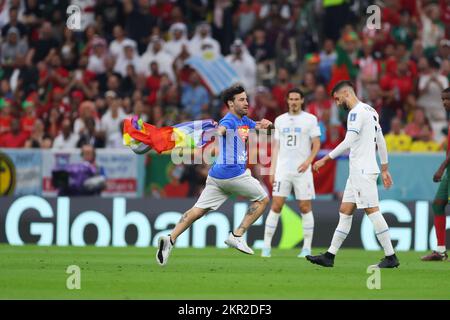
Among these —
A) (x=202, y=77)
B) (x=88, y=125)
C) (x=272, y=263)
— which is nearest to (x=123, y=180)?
(x=88, y=125)

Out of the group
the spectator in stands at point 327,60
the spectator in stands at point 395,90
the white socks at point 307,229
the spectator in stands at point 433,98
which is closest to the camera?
the white socks at point 307,229

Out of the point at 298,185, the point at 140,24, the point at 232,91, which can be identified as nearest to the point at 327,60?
the point at 140,24

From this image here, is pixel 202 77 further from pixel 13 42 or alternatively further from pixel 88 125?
pixel 13 42

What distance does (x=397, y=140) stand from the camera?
23.0 meters

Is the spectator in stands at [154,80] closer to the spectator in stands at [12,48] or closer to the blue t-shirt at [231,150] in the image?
the spectator in stands at [12,48]

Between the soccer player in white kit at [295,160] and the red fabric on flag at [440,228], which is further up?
the soccer player in white kit at [295,160]

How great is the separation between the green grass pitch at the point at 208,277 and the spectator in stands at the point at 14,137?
236 inches

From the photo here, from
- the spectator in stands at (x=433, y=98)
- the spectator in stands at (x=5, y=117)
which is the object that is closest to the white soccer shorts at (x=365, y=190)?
the spectator in stands at (x=433, y=98)

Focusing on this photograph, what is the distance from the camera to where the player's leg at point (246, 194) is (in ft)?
51.8

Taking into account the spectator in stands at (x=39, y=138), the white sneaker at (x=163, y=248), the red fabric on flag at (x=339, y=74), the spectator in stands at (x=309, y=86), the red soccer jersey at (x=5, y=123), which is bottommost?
the white sneaker at (x=163, y=248)

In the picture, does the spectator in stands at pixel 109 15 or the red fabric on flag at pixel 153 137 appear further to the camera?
the spectator in stands at pixel 109 15

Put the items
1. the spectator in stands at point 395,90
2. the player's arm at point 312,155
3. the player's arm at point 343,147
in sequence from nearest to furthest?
1. the player's arm at point 343,147
2. the player's arm at point 312,155
3. the spectator in stands at point 395,90

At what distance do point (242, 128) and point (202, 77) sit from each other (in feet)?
34.1

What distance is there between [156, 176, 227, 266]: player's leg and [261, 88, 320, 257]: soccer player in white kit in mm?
2597
